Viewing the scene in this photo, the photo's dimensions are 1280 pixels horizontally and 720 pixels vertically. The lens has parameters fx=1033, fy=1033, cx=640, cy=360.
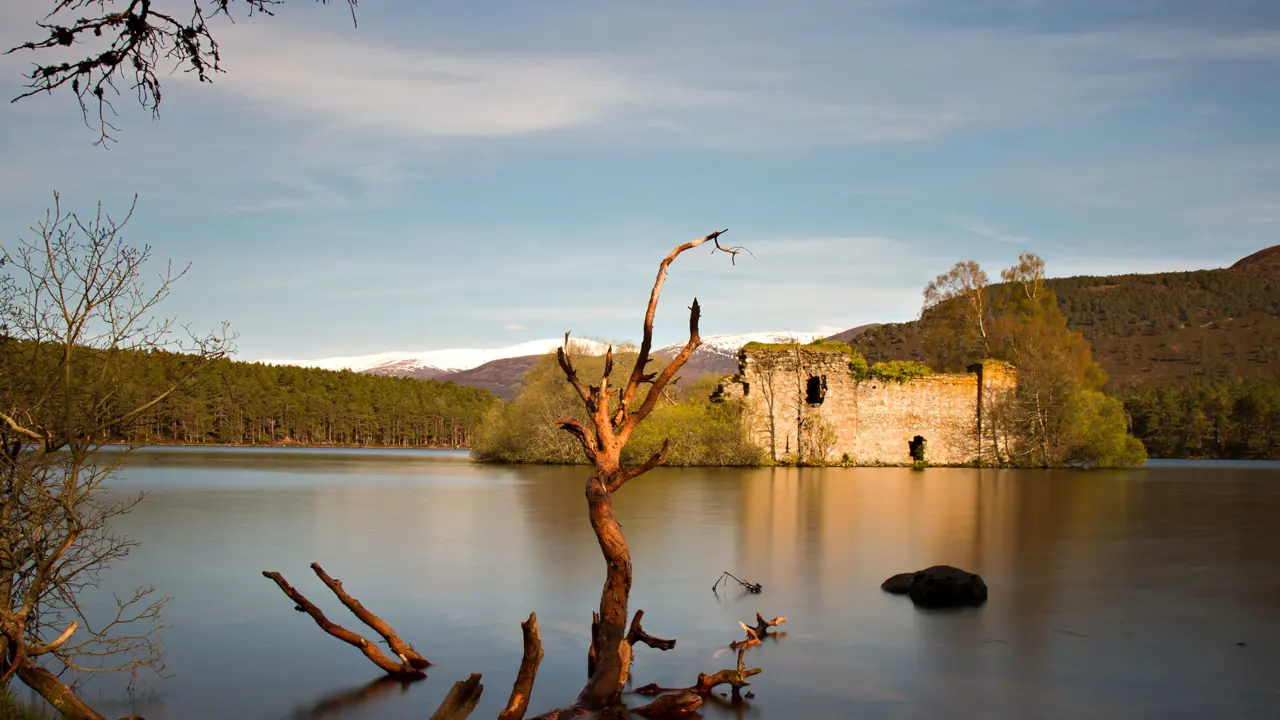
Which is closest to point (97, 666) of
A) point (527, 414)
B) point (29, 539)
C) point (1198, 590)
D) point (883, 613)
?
point (29, 539)

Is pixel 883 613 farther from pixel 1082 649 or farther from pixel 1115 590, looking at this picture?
pixel 1115 590

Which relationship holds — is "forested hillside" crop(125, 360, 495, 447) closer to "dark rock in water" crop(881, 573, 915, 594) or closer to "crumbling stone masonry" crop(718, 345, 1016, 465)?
"crumbling stone masonry" crop(718, 345, 1016, 465)

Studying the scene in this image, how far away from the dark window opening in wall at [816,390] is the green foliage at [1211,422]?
1207 inches

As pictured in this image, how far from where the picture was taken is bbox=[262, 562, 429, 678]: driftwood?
20.6ft

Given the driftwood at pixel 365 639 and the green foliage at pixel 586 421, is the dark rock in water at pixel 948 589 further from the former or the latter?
the green foliage at pixel 586 421

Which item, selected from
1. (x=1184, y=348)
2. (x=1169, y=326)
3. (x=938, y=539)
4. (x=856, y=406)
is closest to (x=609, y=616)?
(x=938, y=539)

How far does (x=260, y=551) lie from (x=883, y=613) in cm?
733

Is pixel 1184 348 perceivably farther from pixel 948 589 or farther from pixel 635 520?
pixel 948 589

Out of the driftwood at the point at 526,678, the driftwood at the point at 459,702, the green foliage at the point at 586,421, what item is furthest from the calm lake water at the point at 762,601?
the green foliage at the point at 586,421

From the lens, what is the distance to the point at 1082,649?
285 inches

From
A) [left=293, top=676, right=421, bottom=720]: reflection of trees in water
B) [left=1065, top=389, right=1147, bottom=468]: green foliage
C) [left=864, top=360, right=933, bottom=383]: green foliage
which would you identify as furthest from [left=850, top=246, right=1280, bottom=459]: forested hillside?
[left=293, top=676, right=421, bottom=720]: reflection of trees in water

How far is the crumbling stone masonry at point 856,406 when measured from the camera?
31703mm

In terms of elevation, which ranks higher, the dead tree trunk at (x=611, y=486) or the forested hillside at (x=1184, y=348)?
the forested hillside at (x=1184, y=348)

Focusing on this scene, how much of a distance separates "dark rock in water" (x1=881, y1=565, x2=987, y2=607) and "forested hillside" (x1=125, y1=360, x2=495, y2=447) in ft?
202
